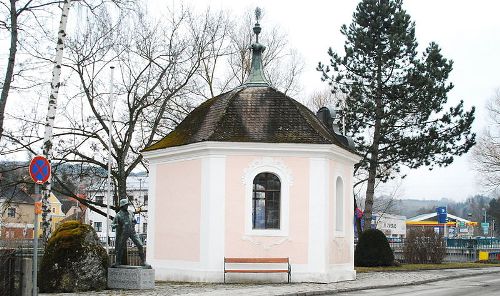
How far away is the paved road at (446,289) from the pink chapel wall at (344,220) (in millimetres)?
2609

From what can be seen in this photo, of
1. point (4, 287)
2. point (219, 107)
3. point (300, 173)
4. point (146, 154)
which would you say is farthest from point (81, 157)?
point (4, 287)

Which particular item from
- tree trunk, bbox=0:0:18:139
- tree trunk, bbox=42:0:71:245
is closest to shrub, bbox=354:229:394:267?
tree trunk, bbox=42:0:71:245

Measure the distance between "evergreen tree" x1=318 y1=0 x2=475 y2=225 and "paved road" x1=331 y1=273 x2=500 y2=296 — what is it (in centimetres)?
1315

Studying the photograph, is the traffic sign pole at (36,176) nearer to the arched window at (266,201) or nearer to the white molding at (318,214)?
the arched window at (266,201)

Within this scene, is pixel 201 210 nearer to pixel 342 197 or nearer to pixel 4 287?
pixel 342 197

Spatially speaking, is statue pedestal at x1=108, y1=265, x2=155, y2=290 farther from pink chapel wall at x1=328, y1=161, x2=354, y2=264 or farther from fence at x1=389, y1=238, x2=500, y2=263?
fence at x1=389, y1=238, x2=500, y2=263

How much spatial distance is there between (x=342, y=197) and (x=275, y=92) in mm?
4766

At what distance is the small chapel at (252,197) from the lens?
23453 mm

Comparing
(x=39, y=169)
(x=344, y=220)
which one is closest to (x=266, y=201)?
(x=344, y=220)

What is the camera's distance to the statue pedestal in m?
19.4

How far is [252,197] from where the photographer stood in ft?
78.2

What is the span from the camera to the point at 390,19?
39.3 m

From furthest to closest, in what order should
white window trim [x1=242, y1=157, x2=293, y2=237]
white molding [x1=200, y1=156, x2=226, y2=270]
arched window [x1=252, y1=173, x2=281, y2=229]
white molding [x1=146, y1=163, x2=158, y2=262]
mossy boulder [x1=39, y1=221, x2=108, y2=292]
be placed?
white molding [x1=146, y1=163, x2=158, y2=262] < arched window [x1=252, y1=173, x2=281, y2=229] < white window trim [x1=242, y1=157, x2=293, y2=237] < white molding [x1=200, y1=156, x2=226, y2=270] < mossy boulder [x1=39, y1=221, x2=108, y2=292]

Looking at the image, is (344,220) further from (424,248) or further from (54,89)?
(424,248)
